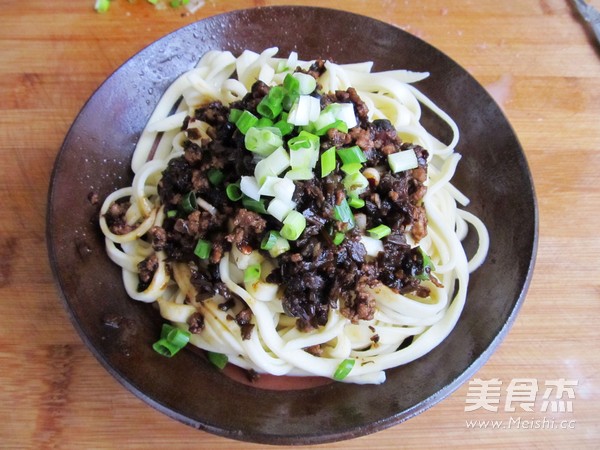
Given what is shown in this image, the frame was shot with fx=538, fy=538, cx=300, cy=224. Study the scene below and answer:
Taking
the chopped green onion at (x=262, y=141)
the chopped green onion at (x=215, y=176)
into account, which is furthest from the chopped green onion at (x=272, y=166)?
the chopped green onion at (x=215, y=176)

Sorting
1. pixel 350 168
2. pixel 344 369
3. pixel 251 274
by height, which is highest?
pixel 350 168

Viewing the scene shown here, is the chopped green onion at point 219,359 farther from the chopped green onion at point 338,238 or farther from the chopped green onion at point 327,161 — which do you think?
the chopped green onion at point 327,161

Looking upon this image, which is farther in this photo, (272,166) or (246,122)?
(246,122)

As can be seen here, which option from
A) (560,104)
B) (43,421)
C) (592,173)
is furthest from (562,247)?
(43,421)

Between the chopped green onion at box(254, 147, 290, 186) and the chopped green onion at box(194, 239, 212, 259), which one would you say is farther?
the chopped green onion at box(194, 239, 212, 259)

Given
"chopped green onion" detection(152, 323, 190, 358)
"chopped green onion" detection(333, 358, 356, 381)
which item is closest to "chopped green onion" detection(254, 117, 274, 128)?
"chopped green onion" detection(152, 323, 190, 358)

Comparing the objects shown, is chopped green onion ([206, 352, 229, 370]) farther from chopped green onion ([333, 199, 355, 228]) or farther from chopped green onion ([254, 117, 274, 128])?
chopped green onion ([254, 117, 274, 128])

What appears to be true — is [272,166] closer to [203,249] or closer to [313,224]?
[313,224]

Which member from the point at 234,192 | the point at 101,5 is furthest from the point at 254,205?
the point at 101,5
